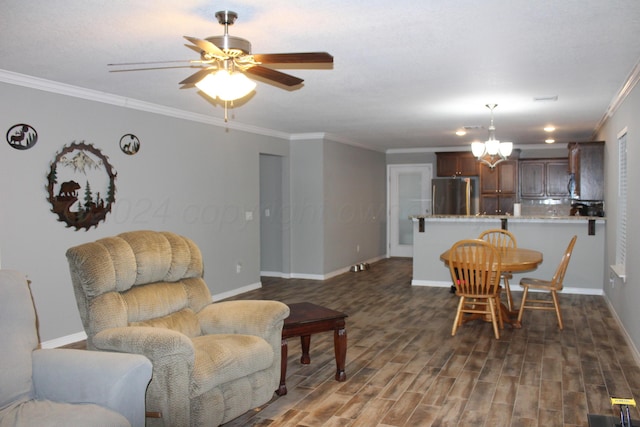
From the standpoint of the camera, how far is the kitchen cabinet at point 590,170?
6.75 metres

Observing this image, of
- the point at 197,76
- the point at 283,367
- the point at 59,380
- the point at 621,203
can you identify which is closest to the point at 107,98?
the point at 197,76

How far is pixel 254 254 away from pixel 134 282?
173 inches

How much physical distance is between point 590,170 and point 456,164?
11.7ft

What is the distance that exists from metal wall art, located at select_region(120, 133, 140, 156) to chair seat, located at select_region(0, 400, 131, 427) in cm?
351

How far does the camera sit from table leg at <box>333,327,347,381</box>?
3689 mm

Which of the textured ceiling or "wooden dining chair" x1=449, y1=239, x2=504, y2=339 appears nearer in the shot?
the textured ceiling

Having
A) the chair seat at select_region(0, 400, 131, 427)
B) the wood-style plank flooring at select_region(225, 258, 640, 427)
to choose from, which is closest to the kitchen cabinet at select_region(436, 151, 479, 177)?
the wood-style plank flooring at select_region(225, 258, 640, 427)

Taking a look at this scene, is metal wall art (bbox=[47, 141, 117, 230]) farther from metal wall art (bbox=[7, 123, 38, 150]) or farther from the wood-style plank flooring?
the wood-style plank flooring

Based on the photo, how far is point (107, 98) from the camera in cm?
504

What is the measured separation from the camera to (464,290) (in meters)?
4.94

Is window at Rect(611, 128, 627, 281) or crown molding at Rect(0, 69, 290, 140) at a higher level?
crown molding at Rect(0, 69, 290, 140)

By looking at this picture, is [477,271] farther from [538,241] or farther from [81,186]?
[81,186]

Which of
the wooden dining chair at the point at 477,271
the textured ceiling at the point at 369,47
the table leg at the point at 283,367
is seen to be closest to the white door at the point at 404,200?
A: the textured ceiling at the point at 369,47

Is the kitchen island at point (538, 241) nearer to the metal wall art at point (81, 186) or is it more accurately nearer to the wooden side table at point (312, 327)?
the wooden side table at point (312, 327)
